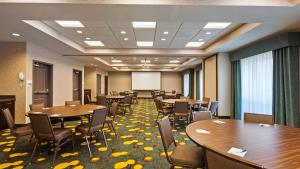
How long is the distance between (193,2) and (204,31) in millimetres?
2328

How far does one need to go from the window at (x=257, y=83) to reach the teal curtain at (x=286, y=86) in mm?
490

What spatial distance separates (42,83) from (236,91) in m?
7.54

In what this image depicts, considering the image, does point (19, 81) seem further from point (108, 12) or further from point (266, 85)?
point (266, 85)

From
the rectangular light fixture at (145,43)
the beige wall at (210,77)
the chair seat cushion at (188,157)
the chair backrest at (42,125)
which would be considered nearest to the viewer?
the chair seat cushion at (188,157)

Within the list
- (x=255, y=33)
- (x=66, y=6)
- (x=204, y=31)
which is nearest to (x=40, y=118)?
(x=66, y=6)

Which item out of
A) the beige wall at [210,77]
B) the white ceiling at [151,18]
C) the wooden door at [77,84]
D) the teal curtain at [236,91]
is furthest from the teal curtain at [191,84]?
the wooden door at [77,84]

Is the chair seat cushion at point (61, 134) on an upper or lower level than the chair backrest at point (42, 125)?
lower

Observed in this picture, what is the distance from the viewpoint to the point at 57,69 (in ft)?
23.5

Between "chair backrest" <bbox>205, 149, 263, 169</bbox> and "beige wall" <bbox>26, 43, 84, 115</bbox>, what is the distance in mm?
5856

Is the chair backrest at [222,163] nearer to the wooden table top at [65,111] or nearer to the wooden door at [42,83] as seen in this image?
the wooden table top at [65,111]

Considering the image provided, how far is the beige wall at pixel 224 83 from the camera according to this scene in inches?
277

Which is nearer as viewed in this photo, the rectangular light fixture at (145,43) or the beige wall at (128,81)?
the rectangular light fixture at (145,43)

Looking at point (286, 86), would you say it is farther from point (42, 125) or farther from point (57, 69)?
point (57, 69)

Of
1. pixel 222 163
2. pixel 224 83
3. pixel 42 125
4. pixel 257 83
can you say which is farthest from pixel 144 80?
pixel 222 163
